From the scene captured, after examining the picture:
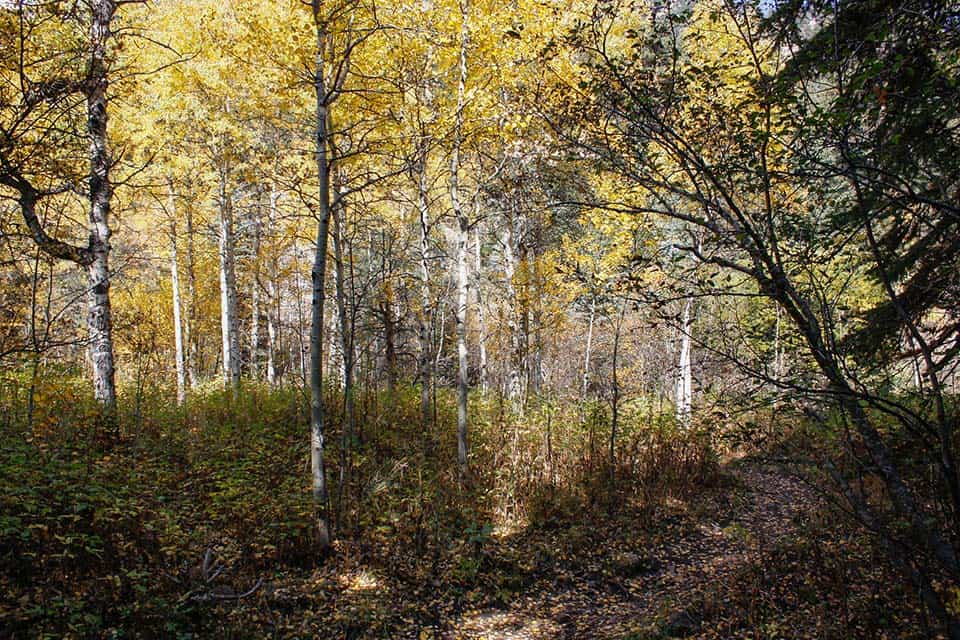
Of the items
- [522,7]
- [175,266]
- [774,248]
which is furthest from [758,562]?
[175,266]

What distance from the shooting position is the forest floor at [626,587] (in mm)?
4184

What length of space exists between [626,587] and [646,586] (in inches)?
8.7

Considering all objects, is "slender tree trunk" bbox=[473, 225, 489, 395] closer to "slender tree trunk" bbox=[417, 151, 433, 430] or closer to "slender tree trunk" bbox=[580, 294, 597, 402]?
"slender tree trunk" bbox=[417, 151, 433, 430]

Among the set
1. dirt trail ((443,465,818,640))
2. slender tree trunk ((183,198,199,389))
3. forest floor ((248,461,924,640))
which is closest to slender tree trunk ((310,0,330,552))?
forest floor ((248,461,924,640))

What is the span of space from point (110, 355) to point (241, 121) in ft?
22.9

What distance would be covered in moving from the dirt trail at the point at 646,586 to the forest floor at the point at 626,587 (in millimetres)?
16

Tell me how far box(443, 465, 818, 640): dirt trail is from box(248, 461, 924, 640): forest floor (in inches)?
0.6

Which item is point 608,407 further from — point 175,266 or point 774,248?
point 175,266

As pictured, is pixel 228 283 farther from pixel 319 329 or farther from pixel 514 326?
pixel 319 329

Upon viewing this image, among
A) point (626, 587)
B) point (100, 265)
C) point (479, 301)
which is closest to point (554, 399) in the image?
point (479, 301)

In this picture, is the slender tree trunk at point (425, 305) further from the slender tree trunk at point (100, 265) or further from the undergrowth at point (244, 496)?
→ the slender tree trunk at point (100, 265)

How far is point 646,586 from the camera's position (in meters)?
5.36

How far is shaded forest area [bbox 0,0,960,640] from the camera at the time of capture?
3.15 m

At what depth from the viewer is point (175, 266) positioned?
1178cm
